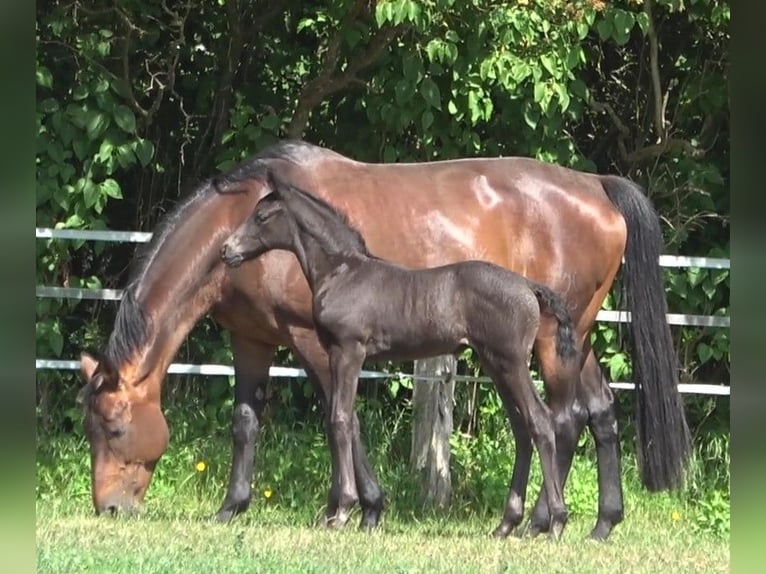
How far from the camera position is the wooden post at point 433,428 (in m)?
7.26

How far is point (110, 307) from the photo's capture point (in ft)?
27.6

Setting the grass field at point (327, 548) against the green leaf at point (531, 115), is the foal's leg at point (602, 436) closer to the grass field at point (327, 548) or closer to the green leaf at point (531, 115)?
the grass field at point (327, 548)

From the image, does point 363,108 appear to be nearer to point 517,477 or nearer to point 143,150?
point 143,150

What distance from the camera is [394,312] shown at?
5.57m

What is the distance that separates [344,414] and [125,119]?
9.90 feet

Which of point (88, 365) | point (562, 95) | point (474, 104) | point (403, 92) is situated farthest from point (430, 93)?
point (88, 365)

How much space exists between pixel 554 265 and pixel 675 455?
1.18 meters

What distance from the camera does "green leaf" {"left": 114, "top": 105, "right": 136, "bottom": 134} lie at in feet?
24.7

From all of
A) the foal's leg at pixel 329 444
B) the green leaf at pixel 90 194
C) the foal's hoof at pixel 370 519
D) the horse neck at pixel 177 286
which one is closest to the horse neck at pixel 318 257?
the foal's leg at pixel 329 444

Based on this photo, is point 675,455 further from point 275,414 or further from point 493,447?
point 275,414

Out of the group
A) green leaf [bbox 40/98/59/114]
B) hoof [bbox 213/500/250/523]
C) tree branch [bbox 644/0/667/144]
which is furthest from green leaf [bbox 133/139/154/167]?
tree branch [bbox 644/0/667/144]

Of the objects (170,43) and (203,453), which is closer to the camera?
(203,453)

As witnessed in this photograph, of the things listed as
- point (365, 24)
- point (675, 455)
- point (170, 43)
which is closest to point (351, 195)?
point (365, 24)

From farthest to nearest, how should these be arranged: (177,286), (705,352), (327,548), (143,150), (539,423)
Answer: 1. (705,352)
2. (143,150)
3. (177,286)
4. (539,423)
5. (327,548)
